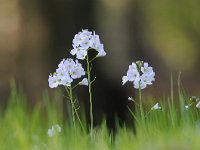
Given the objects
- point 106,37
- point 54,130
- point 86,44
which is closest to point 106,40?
point 106,37

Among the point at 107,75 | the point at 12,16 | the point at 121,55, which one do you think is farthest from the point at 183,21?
the point at 107,75

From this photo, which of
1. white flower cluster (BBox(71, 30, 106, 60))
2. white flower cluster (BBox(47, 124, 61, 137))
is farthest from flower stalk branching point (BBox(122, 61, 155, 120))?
white flower cluster (BBox(47, 124, 61, 137))

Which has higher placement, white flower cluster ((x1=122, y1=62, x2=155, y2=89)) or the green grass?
white flower cluster ((x1=122, y1=62, x2=155, y2=89))

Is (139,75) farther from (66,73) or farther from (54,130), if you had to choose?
(54,130)

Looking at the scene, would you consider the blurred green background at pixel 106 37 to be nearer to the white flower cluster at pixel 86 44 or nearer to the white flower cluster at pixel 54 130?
the white flower cluster at pixel 86 44

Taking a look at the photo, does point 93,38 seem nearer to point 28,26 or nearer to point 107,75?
point 107,75

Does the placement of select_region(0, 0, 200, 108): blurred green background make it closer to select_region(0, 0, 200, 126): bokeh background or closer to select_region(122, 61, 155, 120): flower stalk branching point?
select_region(0, 0, 200, 126): bokeh background
